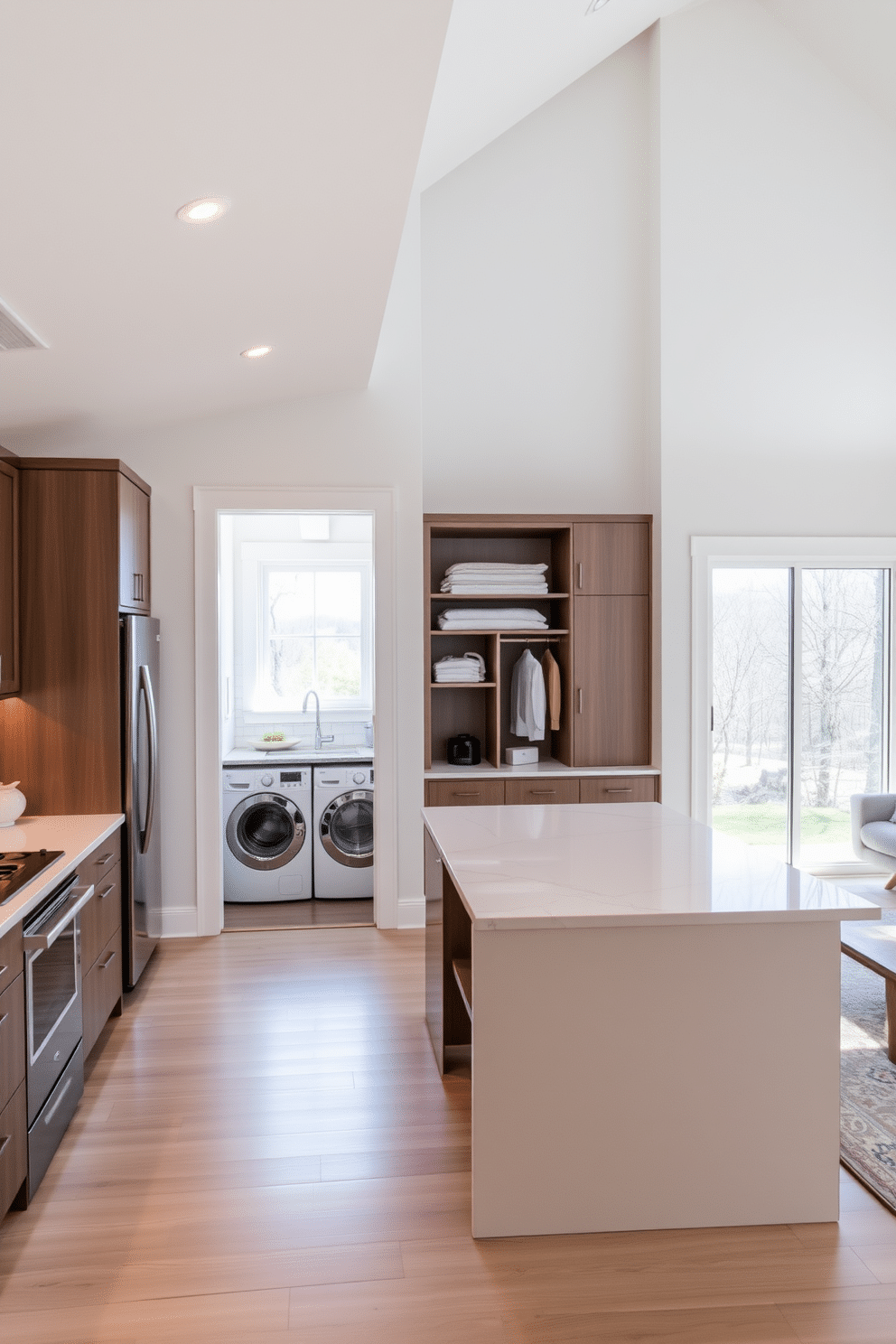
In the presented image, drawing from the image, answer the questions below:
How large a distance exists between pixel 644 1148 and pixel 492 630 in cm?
297

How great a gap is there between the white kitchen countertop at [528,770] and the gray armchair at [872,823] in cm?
123

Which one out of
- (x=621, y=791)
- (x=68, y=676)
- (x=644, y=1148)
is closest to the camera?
(x=644, y=1148)

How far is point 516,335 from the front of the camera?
5.21 m

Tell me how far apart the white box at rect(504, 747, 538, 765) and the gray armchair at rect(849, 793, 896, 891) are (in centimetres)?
184

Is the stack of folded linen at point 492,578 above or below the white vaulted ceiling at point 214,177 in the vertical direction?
below

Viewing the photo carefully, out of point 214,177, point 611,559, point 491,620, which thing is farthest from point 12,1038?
point 611,559

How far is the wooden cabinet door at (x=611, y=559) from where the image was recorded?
4930 millimetres

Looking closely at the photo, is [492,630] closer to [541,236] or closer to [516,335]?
[516,335]

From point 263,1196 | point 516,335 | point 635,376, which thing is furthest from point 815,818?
point 263,1196

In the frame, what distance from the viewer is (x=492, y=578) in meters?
4.92

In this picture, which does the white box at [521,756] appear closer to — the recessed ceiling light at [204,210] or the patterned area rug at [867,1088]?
the patterned area rug at [867,1088]

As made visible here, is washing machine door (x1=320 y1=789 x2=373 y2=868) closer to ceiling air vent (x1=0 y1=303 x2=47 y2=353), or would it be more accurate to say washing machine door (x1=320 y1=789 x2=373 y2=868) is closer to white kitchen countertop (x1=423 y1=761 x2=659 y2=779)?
white kitchen countertop (x1=423 y1=761 x2=659 y2=779)

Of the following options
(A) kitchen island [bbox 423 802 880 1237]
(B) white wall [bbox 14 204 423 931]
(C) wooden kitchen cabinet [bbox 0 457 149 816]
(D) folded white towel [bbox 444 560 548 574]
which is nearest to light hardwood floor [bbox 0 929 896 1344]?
(A) kitchen island [bbox 423 802 880 1237]

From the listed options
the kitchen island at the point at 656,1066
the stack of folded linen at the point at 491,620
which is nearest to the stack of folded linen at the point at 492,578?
the stack of folded linen at the point at 491,620
